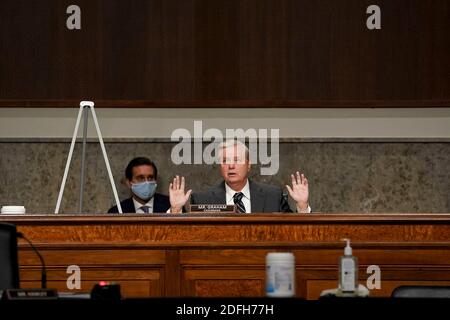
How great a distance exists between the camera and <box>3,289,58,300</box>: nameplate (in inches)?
118

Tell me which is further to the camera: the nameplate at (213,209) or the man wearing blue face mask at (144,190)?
the man wearing blue face mask at (144,190)

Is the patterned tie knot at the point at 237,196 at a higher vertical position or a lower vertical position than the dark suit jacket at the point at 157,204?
higher

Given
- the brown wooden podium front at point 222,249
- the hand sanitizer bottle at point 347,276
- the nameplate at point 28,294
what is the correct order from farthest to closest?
the brown wooden podium front at point 222,249, the hand sanitizer bottle at point 347,276, the nameplate at point 28,294

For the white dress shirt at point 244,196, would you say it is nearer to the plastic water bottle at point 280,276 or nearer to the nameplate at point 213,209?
the nameplate at point 213,209

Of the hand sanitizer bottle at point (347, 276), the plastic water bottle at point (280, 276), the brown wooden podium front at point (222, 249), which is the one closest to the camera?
the plastic water bottle at point (280, 276)
